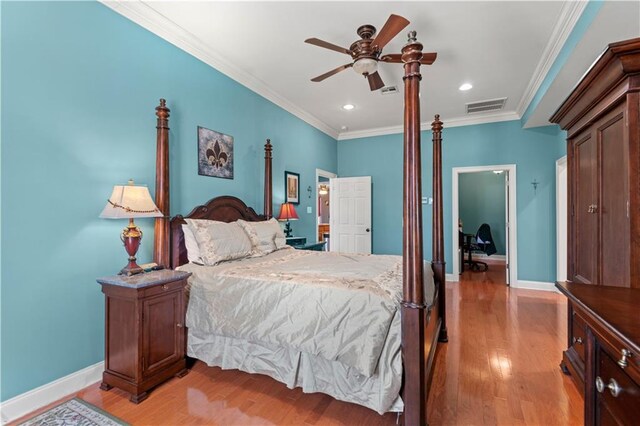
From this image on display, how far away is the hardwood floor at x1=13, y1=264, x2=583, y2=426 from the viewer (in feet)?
5.87

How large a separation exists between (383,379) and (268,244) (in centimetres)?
196

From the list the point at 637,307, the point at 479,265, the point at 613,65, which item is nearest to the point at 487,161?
the point at 479,265

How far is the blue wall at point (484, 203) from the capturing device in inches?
301

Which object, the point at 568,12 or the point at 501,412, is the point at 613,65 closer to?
the point at 568,12

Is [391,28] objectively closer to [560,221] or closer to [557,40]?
[557,40]

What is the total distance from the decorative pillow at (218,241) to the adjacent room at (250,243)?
0.02m

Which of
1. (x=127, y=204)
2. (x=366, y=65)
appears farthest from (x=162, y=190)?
(x=366, y=65)

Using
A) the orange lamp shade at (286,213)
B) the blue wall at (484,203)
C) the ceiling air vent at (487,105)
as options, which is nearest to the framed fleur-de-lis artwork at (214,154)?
the orange lamp shade at (286,213)

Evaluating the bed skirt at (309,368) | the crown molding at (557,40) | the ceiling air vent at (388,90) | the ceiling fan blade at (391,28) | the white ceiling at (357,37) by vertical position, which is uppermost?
the ceiling air vent at (388,90)

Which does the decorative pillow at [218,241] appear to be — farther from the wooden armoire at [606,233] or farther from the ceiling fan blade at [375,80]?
the wooden armoire at [606,233]

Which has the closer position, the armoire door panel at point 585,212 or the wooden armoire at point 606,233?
the wooden armoire at point 606,233

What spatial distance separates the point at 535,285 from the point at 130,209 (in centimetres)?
569

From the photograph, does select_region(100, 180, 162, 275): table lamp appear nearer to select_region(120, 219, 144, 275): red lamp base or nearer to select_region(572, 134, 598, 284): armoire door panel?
select_region(120, 219, 144, 275): red lamp base

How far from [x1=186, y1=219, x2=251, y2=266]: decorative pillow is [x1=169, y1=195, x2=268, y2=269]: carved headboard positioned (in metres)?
0.15
